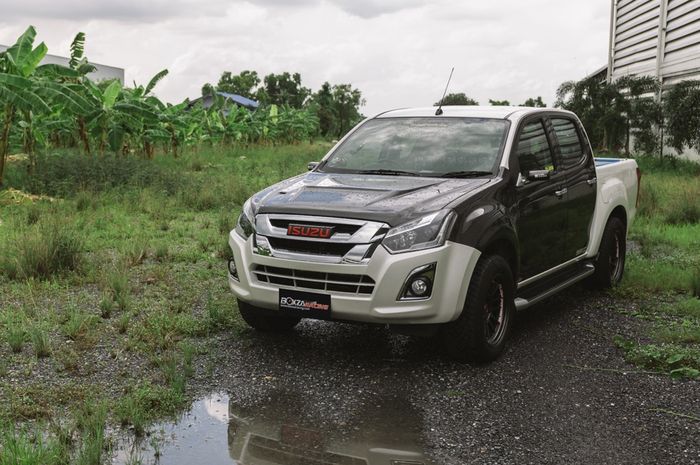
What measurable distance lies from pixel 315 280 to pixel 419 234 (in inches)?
31.6

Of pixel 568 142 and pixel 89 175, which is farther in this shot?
pixel 89 175

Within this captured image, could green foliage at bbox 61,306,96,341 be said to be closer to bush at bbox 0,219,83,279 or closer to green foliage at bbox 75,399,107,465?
green foliage at bbox 75,399,107,465

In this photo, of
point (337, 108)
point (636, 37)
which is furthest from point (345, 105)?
point (636, 37)

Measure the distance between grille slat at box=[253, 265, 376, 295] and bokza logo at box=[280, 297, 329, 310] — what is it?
0.10m

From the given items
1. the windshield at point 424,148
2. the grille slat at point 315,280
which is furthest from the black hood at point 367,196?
the grille slat at point 315,280

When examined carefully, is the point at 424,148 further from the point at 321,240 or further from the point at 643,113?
the point at 643,113

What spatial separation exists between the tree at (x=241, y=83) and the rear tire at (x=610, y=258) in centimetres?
7273

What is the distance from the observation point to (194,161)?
69.3ft

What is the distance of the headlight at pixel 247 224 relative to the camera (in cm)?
594

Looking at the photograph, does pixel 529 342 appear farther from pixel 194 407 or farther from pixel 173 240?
pixel 173 240

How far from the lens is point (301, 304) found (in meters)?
5.57

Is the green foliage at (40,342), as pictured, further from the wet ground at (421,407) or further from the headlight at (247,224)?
the headlight at (247,224)

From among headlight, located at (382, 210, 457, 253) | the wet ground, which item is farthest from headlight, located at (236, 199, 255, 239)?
headlight, located at (382, 210, 457, 253)

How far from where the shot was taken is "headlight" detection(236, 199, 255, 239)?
5.94m
